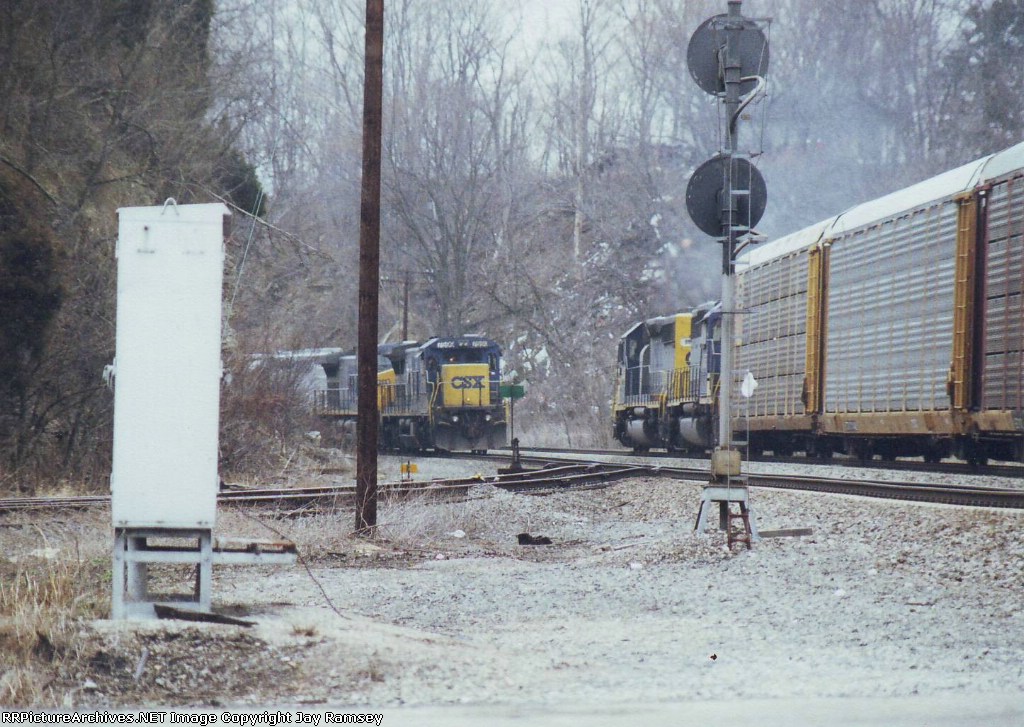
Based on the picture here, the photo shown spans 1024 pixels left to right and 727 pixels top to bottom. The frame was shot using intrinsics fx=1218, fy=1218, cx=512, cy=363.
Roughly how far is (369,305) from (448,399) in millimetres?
18125

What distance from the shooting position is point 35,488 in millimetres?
16844

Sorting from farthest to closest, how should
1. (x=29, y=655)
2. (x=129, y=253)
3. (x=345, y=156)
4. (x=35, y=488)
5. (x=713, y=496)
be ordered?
(x=345, y=156) < (x=35, y=488) < (x=713, y=496) < (x=129, y=253) < (x=29, y=655)

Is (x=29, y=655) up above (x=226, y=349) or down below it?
below

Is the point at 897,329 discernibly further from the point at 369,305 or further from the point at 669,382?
the point at 669,382

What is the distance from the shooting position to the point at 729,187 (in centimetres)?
1016

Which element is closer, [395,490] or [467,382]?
[395,490]

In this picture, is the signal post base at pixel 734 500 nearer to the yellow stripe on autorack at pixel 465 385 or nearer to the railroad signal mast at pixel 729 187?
the railroad signal mast at pixel 729 187

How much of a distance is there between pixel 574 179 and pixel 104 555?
38546mm

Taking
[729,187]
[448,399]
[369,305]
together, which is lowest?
[448,399]

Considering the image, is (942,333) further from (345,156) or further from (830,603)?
(345,156)

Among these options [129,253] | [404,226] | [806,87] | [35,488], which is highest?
[806,87]

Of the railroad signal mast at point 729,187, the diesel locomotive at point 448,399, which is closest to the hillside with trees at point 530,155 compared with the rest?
the diesel locomotive at point 448,399

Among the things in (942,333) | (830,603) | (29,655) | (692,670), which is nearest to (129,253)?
(29,655)

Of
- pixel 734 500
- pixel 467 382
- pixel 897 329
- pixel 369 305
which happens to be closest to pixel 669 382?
pixel 467 382
